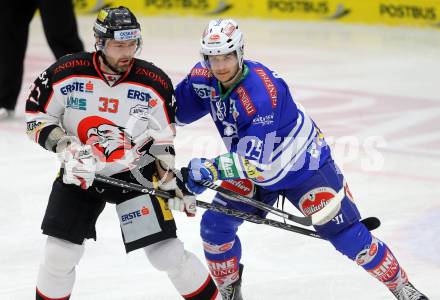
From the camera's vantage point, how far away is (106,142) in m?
3.96

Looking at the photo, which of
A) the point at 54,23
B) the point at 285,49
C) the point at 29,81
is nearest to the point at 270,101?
the point at 54,23

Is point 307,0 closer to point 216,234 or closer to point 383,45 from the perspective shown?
point 383,45

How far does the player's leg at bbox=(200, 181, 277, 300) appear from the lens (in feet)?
14.2

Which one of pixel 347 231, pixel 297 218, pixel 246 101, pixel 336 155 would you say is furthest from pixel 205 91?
pixel 336 155

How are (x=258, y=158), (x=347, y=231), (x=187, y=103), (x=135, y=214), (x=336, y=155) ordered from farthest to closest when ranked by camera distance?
(x=336, y=155)
(x=187, y=103)
(x=347, y=231)
(x=258, y=158)
(x=135, y=214)

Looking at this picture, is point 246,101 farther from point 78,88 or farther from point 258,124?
point 78,88

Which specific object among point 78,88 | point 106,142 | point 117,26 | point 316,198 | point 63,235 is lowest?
point 316,198

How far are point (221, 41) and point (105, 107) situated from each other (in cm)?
53

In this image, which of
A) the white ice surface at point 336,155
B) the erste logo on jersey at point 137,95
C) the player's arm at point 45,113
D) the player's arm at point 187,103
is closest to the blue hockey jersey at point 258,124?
the player's arm at point 187,103

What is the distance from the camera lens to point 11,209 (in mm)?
5773

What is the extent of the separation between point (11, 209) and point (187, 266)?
7.13ft

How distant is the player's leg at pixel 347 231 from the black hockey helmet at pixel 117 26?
100 cm

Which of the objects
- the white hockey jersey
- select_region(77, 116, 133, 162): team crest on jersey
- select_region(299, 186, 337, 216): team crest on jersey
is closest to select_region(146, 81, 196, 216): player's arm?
the white hockey jersey

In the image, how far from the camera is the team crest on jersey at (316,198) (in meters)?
4.20
